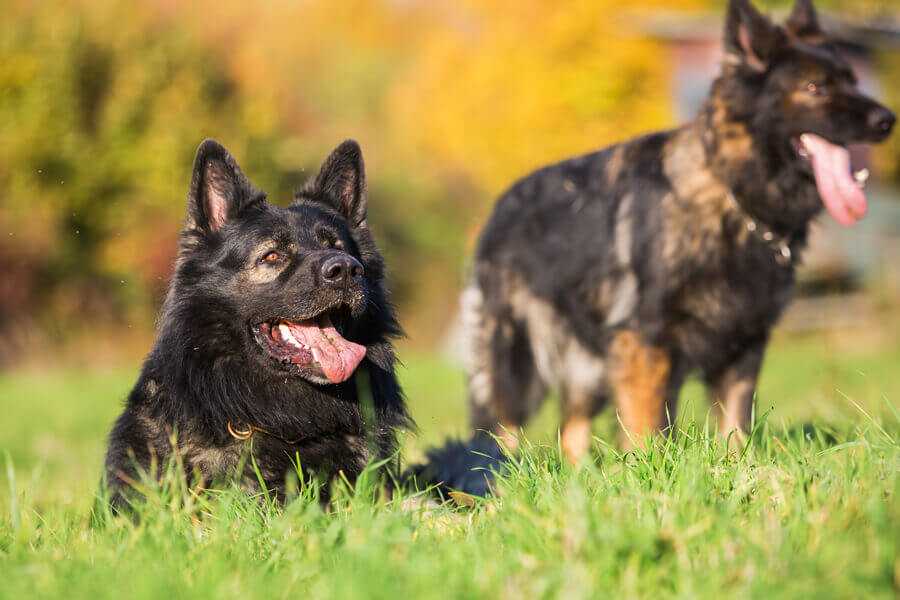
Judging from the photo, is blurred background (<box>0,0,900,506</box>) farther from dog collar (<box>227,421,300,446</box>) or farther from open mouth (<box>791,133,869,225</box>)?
dog collar (<box>227,421,300,446</box>)

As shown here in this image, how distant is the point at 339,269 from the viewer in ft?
10.3

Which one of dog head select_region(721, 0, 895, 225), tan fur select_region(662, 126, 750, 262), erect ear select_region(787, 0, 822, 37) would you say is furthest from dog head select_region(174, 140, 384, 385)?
erect ear select_region(787, 0, 822, 37)

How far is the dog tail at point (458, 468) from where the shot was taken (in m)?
3.43

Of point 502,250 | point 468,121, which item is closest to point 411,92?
point 468,121

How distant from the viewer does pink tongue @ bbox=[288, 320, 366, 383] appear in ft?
10.4

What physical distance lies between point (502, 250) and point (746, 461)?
261cm

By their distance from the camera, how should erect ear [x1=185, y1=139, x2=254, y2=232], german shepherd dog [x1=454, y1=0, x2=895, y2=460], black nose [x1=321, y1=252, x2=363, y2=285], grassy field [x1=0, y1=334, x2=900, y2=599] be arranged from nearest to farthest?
1. grassy field [x1=0, y1=334, x2=900, y2=599]
2. black nose [x1=321, y1=252, x2=363, y2=285]
3. erect ear [x1=185, y1=139, x2=254, y2=232]
4. german shepherd dog [x1=454, y1=0, x2=895, y2=460]

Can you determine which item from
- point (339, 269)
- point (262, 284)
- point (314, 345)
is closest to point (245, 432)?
point (314, 345)

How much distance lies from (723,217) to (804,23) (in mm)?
1219

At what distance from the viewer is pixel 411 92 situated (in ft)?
77.5

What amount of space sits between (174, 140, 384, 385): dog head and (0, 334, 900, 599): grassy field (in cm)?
67

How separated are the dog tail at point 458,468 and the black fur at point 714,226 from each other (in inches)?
25.7

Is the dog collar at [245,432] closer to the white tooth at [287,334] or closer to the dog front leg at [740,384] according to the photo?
the white tooth at [287,334]

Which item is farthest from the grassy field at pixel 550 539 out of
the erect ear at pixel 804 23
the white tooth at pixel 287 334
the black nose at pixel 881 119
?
the erect ear at pixel 804 23
